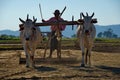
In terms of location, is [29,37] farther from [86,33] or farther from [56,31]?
[56,31]

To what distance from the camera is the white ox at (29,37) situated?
1601 cm

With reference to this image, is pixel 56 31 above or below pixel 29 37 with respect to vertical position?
above

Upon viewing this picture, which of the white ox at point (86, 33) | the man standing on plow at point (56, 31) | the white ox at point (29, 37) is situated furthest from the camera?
the man standing on plow at point (56, 31)

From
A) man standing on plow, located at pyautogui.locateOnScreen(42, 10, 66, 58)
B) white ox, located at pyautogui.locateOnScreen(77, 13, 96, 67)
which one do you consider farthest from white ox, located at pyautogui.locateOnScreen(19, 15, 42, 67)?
white ox, located at pyautogui.locateOnScreen(77, 13, 96, 67)

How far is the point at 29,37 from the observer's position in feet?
52.4

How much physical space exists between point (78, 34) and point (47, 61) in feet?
7.79

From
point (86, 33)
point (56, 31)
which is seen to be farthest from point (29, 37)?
point (56, 31)

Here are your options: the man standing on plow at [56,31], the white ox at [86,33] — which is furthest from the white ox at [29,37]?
the white ox at [86,33]

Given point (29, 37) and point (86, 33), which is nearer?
point (29, 37)

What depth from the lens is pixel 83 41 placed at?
16922mm

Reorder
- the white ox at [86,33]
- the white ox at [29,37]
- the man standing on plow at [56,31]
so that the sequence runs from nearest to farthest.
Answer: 1. the white ox at [29,37]
2. the white ox at [86,33]
3. the man standing on plow at [56,31]

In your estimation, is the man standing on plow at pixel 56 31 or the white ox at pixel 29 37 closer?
the white ox at pixel 29 37

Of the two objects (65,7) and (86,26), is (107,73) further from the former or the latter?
(65,7)

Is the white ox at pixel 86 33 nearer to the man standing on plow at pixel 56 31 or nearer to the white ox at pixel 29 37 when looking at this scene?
the man standing on plow at pixel 56 31
